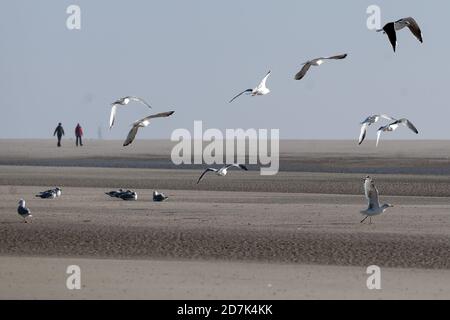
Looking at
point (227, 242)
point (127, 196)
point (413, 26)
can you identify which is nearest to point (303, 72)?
point (413, 26)

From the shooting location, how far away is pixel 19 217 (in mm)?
24375

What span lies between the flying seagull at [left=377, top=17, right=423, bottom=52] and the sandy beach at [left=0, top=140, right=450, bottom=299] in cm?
326

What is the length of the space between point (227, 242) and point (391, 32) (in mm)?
4264

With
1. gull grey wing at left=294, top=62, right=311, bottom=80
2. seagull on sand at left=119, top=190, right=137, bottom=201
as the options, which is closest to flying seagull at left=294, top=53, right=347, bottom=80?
gull grey wing at left=294, top=62, right=311, bottom=80

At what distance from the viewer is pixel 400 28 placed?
2208 cm

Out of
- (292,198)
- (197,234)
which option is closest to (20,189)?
(292,198)

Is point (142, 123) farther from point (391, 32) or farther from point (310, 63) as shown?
point (391, 32)

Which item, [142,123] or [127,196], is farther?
[127,196]

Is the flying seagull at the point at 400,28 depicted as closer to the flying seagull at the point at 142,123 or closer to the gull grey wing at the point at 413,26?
the gull grey wing at the point at 413,26

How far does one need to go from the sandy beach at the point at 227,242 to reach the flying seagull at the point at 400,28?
3262 mm

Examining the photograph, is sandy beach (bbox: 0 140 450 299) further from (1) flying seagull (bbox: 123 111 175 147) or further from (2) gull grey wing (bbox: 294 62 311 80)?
(2) gull grey wing (bbox: 294 62 311 80)

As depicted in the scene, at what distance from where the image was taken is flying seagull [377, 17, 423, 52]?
21.1 metres
